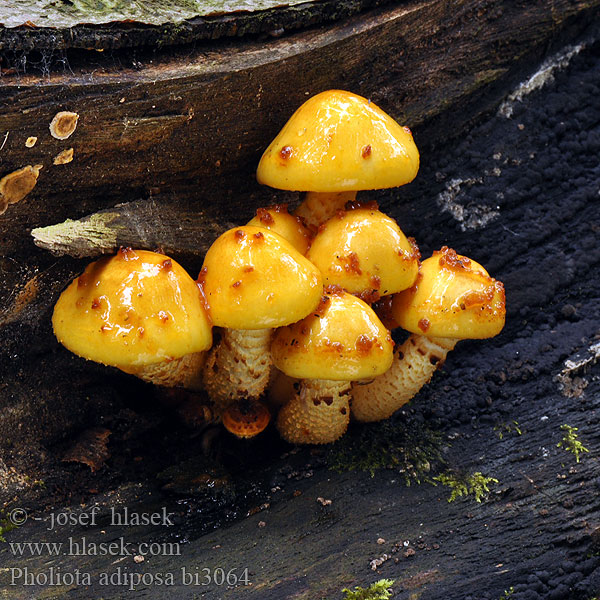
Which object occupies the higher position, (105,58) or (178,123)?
(105,58)

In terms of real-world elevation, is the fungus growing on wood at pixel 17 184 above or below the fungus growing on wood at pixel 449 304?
above

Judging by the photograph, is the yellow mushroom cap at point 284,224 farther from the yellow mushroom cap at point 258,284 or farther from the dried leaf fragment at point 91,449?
the dried leaf fragment at point 91,449

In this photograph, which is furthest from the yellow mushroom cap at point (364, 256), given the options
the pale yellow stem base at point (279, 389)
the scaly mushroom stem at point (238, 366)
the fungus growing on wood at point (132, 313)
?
the pale yellow stem base at point (279, 389)

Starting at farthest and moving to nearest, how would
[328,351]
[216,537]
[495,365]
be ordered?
[495,365] → [216,537] → [328,351]

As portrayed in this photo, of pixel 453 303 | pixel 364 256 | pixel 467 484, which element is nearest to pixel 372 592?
pixel 467 484

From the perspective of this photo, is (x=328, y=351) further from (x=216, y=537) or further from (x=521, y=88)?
(x=521, y=88)

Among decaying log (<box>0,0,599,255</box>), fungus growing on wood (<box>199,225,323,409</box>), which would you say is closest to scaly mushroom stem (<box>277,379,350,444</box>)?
fungus growing on wood (<box>199,225,323,409</box>)

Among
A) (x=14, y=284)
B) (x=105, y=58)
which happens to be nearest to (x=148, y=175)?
(x=105, y=58)

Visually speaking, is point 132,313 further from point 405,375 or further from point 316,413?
point 405,375
